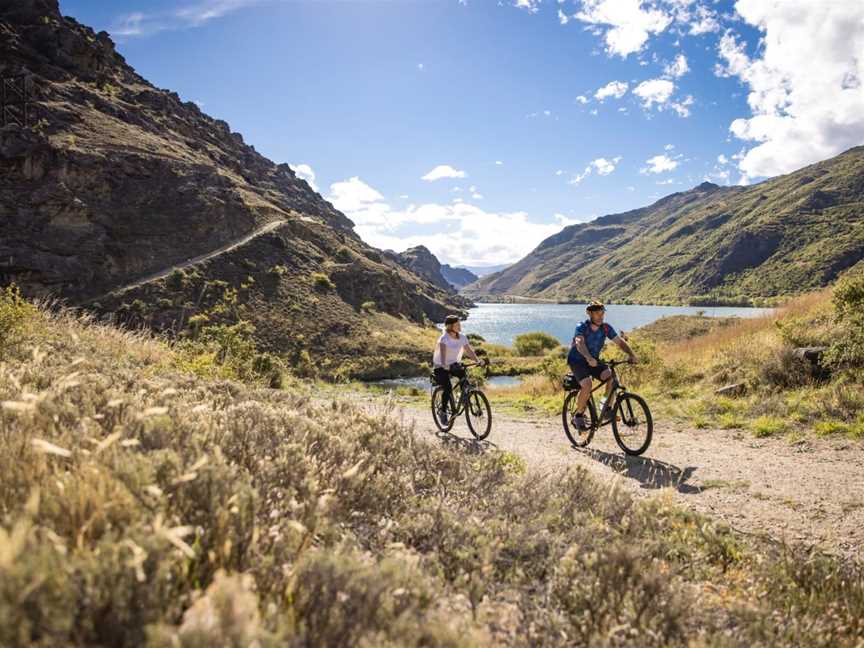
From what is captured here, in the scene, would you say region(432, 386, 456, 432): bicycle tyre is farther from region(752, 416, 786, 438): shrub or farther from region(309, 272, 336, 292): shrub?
region(309, 272, 336, 292): shrub

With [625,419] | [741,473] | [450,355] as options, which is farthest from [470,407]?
[741,473]

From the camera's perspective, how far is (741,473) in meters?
7.37

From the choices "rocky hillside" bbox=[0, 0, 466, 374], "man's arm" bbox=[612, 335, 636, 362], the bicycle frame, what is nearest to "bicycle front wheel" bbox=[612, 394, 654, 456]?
the bicycle frame

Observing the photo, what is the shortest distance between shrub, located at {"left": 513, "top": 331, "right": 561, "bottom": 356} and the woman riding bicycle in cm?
5962

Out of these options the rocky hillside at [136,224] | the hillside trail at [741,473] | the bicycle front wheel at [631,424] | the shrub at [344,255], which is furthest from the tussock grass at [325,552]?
the shrub at [344,255]

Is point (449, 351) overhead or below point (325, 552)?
overhead

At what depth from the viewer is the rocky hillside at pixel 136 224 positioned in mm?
48375

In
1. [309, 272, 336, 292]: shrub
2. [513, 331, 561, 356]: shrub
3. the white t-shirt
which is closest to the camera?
the white t-shirt

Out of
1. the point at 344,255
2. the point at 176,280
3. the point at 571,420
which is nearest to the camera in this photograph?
the point at 571,420

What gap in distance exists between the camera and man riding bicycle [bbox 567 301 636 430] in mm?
9102

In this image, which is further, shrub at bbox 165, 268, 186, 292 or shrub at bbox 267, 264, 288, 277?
shrub at bbox 267, 264, 288, 277

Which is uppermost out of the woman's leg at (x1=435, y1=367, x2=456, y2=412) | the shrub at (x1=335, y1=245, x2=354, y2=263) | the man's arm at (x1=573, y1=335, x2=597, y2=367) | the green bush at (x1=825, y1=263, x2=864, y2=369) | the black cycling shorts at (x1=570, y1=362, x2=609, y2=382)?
the shrub at (x1=335, y1=245, x2=354, y2=263)

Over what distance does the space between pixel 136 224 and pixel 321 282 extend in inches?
860

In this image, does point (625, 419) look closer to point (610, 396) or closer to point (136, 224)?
point (610, 396)
